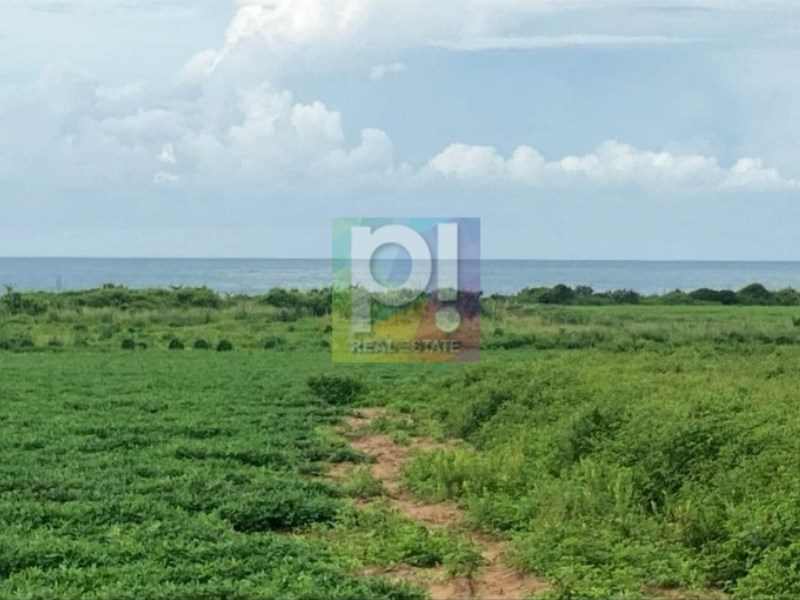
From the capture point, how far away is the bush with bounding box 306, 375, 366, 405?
14.9 m

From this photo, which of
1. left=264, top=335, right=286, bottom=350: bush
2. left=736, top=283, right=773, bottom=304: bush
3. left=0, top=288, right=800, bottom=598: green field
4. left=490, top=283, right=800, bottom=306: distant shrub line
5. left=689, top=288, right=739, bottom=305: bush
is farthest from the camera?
left=689, top=288, right=739, bottom=305: bush

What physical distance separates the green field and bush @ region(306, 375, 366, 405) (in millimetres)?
43

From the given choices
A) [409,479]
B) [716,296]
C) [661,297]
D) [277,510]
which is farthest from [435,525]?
[716,296]

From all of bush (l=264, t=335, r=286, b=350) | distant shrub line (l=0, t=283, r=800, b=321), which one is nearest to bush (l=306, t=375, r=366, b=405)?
bush (l=264, t=335, r=286, b=350)

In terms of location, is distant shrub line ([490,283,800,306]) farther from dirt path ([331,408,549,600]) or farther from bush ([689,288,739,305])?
dirt path ([331,408,549,600])

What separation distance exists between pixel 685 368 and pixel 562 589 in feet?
28.4

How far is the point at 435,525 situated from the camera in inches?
304

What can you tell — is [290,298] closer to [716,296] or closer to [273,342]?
[273,342]

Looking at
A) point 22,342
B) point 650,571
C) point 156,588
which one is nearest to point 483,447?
point 650,571

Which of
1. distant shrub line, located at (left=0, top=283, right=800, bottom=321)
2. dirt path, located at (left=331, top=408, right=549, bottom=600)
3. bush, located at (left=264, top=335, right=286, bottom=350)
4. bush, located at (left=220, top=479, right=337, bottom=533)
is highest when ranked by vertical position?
distant shrub line, located at (left=0, top=283, right=800, bottom=321)

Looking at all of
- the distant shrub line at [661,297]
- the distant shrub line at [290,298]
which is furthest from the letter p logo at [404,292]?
the distant shrub line at [661,297]

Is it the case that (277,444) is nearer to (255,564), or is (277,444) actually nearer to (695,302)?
(255,564)

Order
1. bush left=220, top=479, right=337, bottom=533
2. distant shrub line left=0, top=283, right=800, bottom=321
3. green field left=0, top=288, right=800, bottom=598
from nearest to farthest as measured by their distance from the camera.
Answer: green field left=0, top=288, right=800, bottom=598 → bush left=220, top=479, right=337, bottom=533 → distant shrub line left=0, top=283, right=800, bottom=321

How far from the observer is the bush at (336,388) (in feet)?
48.7
